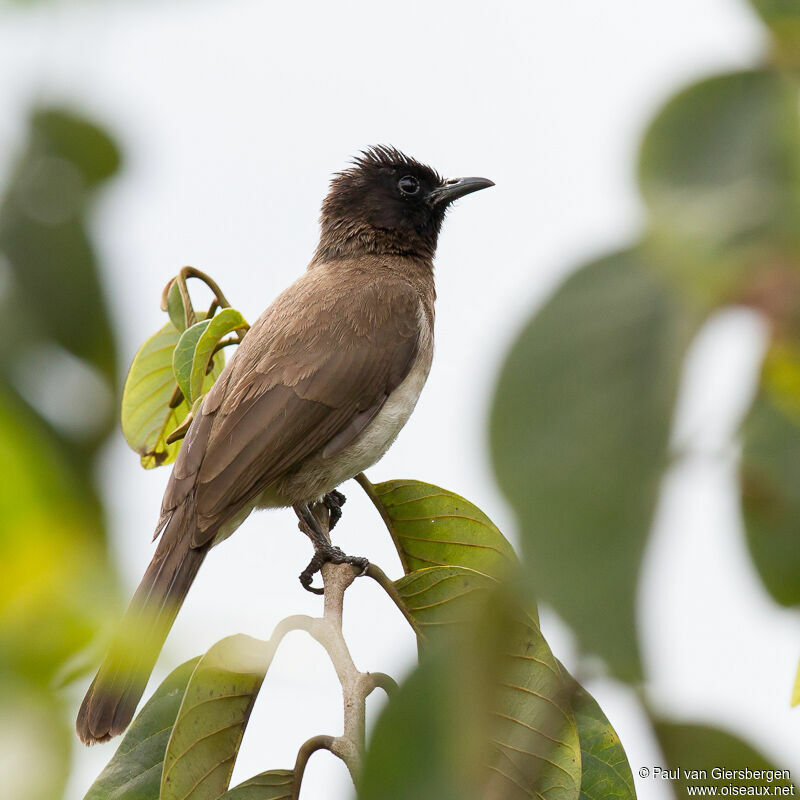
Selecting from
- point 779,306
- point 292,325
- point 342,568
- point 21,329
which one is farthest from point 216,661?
point 292,325

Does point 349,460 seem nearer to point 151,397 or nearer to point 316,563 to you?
point 316,563

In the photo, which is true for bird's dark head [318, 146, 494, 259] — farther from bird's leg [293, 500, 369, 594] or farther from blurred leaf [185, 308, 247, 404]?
blurred leaf [185, 308, 247, 404]

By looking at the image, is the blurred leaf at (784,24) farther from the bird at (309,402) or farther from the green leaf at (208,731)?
the bird at (309,402)

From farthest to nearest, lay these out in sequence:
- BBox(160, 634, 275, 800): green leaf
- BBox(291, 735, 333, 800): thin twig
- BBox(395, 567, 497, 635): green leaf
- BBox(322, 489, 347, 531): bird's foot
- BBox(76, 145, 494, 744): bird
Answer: BBox(322, 489, 347, 531): bird's foot, BBox(76, 145, 494, 744): bird, BBox(395, 567, 497, 635): green leaf, BBox(160, 634, 275, 800): green leaf, BBox(291, 735, 333, 800): thin twig

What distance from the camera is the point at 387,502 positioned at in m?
2.88

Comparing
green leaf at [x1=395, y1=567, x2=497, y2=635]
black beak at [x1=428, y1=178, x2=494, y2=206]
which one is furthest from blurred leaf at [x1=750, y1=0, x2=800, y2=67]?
black beak at [x1=428, y1=178, x2=494, y2=206]

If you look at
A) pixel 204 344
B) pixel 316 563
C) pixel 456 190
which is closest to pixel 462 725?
pixel 204 344

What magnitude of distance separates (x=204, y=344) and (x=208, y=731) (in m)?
1.08

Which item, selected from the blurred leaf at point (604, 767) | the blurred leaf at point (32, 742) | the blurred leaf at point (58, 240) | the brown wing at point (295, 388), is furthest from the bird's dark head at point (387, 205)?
the blurred leaf at point (32, 742)

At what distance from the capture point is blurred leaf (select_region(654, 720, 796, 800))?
0.63 metres

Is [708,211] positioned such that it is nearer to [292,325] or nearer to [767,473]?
[767,473]

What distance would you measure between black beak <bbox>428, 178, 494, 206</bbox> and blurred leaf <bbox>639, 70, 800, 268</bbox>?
15.9ft

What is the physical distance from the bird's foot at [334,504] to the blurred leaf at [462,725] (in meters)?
3.79

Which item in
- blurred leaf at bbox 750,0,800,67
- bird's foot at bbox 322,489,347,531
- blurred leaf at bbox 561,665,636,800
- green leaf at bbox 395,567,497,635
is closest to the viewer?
blurred leaf at bbox 750,0,800,67
